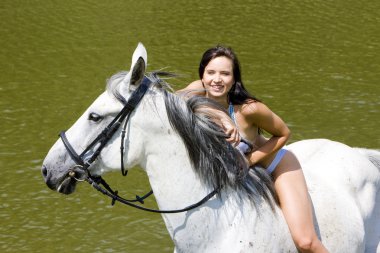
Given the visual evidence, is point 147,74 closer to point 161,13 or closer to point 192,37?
point 192,37

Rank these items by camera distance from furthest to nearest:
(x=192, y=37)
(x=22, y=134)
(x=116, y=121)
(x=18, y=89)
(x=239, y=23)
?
(x=239, y=23), (x=192, y=37), (x=18, y=89), (x=22, y=134), (x=116, y=121)

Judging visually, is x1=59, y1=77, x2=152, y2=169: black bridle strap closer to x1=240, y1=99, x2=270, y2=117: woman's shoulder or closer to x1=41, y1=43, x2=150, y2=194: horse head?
x1=41, y1=43, x2=150, y2=194: horse head

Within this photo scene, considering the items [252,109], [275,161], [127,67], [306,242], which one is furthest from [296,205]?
[127,67]

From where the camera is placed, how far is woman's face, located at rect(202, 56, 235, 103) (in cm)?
480

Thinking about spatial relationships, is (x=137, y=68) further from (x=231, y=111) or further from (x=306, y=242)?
(x=306, y=242)

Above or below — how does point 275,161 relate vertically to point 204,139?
below

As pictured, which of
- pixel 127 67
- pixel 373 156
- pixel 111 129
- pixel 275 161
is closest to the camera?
pixel 111 129

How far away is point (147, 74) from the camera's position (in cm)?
462

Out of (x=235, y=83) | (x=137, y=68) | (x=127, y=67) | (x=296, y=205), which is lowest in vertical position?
(x=127, y=67)

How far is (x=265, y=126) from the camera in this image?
4793mm

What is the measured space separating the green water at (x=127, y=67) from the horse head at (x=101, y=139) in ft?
12.1

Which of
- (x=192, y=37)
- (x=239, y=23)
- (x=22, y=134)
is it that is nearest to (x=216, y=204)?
(x=22, y=134)

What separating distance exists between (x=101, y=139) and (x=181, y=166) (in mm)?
520

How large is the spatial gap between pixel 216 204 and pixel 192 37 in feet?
38.2
